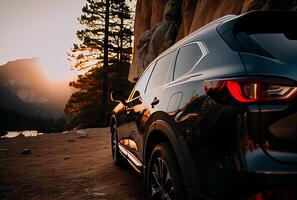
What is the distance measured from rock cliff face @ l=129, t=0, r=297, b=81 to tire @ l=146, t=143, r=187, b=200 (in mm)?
12038

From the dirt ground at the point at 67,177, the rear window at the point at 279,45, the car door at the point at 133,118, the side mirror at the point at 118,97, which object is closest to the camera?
the rear window at the point at 279,45

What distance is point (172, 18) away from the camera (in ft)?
81.1

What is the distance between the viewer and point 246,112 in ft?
5.04

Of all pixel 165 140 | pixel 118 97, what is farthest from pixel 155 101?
pixel 118 97

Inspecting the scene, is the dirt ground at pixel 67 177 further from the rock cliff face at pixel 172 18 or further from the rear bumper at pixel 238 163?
the rock cliff face at pixel 172 18

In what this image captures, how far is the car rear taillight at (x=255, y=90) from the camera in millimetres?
1496

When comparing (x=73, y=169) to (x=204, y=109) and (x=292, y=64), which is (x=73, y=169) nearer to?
(x=204, y=109)

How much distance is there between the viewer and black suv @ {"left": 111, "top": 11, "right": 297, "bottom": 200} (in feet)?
4.79

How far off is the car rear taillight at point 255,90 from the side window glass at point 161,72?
50.1 inches

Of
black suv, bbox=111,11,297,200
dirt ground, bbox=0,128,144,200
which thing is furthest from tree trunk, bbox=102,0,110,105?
black suv, bbox=111,11,297,200

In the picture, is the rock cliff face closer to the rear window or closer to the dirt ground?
the dirt ground

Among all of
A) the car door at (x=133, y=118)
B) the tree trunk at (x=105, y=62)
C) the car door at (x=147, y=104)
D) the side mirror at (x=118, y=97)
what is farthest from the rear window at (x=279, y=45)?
the tree trunk at (x=105, y=62)

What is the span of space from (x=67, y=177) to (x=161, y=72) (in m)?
3.12

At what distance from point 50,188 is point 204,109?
12.1ft
